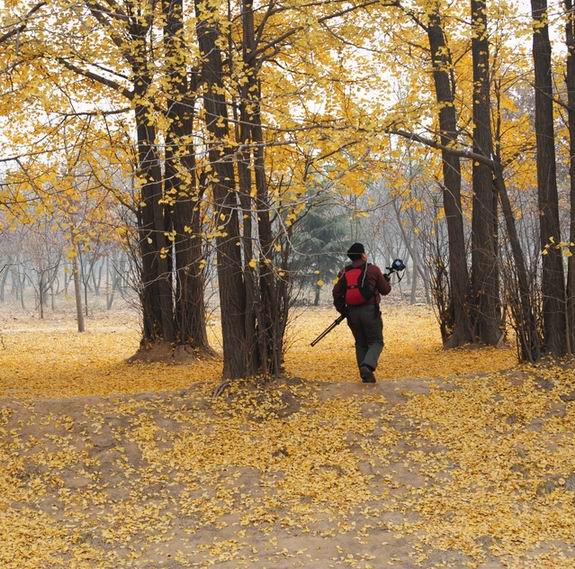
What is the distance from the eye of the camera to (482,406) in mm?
7469

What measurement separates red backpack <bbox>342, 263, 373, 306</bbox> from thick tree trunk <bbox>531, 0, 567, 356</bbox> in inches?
76.9

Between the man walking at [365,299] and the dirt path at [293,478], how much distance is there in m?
0.35

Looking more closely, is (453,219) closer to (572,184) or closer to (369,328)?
(572,184)

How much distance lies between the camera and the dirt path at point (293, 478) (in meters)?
5.19

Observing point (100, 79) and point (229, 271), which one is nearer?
point (229, 271)

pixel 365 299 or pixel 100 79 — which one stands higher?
pixel 100 79

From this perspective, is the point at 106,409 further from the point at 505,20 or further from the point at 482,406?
the point at 505,20

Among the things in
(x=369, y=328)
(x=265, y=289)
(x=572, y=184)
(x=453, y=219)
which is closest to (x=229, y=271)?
(x=265, y=289)

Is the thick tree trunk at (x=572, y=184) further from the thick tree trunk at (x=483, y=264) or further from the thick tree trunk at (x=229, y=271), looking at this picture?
the thick tree trunk at (x=229, y=271)

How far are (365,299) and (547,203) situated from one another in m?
2.41

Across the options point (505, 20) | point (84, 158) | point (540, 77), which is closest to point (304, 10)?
point (505, 20)

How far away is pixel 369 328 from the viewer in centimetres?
800

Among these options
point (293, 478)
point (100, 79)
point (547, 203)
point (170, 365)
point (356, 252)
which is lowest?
point (293, 478)

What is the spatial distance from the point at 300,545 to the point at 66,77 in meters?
8.19
